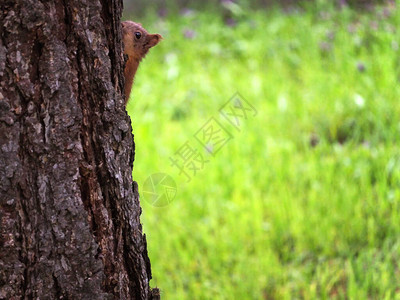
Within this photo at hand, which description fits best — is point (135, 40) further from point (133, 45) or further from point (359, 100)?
point (359, 100)

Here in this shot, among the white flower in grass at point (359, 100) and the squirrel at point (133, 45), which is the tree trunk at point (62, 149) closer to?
the squirrel at point (133, 45)

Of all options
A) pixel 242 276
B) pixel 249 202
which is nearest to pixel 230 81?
pixel 249 202

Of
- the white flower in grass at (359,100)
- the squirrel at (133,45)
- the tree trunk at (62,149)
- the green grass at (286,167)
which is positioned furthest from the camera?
the white flower in grass at (359,100)

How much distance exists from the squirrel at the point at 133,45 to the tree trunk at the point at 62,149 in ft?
0.44

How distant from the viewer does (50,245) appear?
1083 mm

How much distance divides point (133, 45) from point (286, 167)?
65.7 inches

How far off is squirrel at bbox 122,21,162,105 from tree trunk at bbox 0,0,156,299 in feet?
0.44

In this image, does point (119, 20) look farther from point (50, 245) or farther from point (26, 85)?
point (50, 245)

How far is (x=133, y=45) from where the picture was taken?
1347 mm

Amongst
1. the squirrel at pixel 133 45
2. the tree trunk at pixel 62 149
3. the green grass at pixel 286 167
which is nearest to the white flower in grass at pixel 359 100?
the green grass at pixel 286 167

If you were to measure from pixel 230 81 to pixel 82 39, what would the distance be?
110 inches

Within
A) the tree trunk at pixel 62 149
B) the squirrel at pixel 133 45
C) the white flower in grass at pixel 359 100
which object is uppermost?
the white flower in grass at pixel 359 100

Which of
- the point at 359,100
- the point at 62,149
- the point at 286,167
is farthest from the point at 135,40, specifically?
the point at 359,100

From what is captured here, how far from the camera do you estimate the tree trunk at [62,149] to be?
1023 mm
